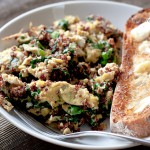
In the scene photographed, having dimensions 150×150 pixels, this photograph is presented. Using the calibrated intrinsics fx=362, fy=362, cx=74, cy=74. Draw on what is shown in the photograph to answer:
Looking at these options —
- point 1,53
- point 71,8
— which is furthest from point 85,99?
point 71,8

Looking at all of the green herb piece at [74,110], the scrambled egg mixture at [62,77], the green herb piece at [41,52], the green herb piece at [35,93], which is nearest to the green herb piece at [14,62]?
the scrambled egg mixture at [62,77]

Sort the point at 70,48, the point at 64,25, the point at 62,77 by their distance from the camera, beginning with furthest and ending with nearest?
the point at 64,25
the point at 70,48
the point at 62,77

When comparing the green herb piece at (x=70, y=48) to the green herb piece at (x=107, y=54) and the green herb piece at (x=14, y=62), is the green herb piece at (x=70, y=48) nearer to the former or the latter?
the green herb piece at (x=107, y=54)

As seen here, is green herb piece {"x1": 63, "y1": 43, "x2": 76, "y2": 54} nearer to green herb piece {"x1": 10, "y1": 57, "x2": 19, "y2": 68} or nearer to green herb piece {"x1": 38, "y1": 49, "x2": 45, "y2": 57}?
green herb piece {"x1": 38, "y1": 49, "x2": 45, "y2": 57}

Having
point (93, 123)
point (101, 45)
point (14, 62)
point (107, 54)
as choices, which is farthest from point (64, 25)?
point (93, 123)

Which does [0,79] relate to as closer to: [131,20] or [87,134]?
[87,134]

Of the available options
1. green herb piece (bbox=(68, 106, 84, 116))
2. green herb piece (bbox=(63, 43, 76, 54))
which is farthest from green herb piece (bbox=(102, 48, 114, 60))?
green herb piece (bbox=(68, 106, 84, 116))

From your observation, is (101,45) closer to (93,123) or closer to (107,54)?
(107,54)
